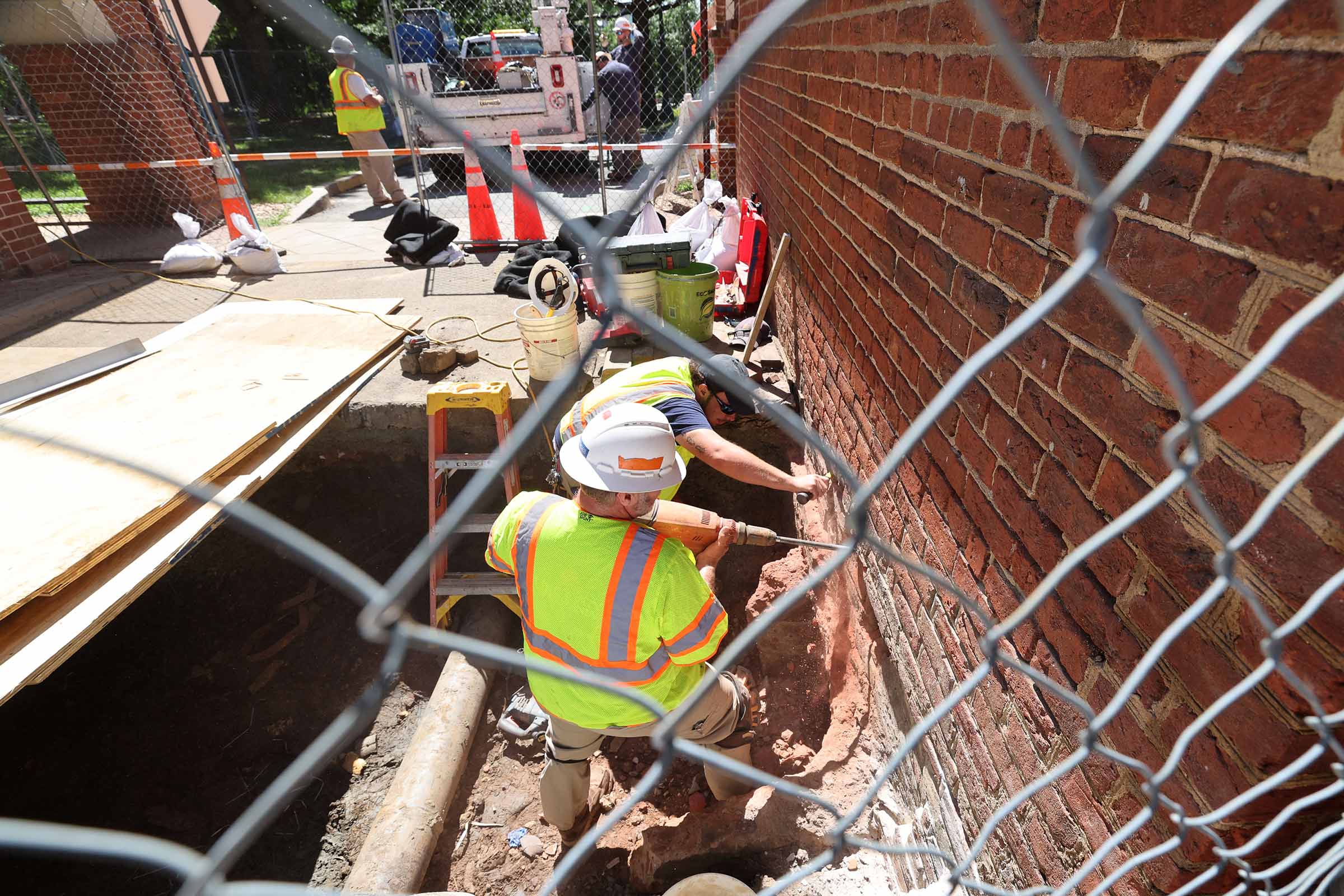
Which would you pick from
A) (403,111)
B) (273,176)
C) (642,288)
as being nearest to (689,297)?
(642,288)

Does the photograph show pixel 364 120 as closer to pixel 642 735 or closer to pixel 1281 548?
pixel 642 735

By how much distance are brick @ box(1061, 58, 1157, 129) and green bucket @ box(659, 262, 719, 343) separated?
138 inches

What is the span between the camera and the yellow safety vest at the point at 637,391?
3.21m

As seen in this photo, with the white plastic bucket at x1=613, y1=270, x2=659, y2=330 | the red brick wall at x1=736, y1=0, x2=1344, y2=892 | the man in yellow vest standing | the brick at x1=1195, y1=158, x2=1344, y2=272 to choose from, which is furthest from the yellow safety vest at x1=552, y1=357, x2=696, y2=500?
the man in yellow vest standing

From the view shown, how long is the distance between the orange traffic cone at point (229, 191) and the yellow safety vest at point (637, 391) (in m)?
6.17

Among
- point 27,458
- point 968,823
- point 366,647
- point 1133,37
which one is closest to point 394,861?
point 366,647

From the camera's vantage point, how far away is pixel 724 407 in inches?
143

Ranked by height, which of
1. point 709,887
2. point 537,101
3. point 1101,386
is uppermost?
point 1101,386

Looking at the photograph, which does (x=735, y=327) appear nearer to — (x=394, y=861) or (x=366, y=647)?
(x=366, y=647)

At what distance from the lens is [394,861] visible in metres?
2.81

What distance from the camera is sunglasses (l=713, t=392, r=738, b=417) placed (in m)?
3.60

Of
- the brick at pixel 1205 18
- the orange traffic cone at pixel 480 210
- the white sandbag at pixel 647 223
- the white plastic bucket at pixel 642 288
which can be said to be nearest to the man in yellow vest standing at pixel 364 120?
the orange traffic cone at pixel 480 210

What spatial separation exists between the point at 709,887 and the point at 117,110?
1024 cm

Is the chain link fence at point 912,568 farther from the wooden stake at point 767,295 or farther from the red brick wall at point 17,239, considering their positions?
the red brick wall at point 17,239
